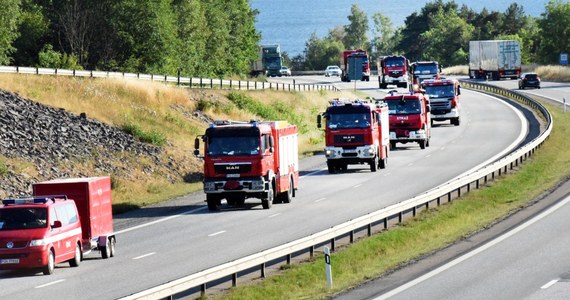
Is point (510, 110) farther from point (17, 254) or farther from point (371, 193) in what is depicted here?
point (17, 254)

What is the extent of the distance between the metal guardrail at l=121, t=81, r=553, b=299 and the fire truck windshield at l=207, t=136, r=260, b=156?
5.60 m

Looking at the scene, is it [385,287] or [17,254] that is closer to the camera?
[385,287]

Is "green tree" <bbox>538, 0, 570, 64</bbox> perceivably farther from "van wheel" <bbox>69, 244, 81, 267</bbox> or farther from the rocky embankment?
"van wheel" <bbox>69, 244, 81, 267</bbox>

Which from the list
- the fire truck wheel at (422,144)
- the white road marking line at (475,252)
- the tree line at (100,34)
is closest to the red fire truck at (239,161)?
the white road marking line at (475,252)

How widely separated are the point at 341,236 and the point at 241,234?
322 cm

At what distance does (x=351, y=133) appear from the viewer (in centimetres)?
5303

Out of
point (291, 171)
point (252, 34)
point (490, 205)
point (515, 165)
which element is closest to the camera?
point (490, 205)

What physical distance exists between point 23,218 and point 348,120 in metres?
26.9

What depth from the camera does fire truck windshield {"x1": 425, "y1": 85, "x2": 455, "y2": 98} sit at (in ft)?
263

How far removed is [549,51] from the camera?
560ft

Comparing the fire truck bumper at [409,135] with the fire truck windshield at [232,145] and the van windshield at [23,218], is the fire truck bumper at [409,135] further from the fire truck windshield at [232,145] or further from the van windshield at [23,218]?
the van windshield at [23,218]

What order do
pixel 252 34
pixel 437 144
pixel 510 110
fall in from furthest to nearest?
pixel 252 34, pixel 510 110, pixel 437 144

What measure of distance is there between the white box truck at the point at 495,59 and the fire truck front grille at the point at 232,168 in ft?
314

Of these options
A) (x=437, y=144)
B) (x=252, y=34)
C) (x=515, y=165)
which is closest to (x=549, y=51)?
(x=252, y=34)
